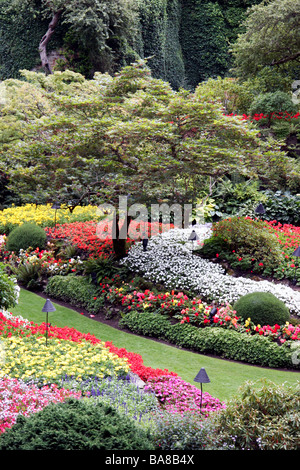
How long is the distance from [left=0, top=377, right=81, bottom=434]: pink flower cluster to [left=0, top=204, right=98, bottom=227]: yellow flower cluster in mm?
8435

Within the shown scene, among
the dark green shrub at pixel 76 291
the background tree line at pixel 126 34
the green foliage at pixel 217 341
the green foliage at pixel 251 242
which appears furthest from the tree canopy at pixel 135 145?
the background tree line at pixel 126 34

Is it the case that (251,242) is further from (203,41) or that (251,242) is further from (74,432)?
(203,41)

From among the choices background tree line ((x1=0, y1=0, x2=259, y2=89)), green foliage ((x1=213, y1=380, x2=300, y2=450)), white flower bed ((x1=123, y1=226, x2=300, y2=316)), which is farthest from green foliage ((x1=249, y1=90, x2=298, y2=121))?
green foliage ((x1=213, y1=380, x2=300, y2=450))

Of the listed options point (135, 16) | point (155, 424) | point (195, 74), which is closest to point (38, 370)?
point (155, 424)

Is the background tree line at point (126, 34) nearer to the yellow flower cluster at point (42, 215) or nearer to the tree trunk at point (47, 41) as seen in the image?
the tree trunk at point (47, 41)

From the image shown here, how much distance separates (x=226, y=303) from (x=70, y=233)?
18.3 feet

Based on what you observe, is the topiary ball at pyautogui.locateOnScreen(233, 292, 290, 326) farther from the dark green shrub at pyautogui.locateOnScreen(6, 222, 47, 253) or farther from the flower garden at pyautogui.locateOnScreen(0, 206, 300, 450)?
the dark green shrub at pyautogui.locateOnScreen(6, 222, 47, 253)

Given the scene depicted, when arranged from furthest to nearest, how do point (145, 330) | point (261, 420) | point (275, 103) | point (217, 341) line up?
point (275, 103)
point (145, 330)
point (217, 341)
point (261, 420)

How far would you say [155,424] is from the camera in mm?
4445

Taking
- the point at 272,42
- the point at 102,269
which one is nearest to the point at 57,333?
the point at 102,269

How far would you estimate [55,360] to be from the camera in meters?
6.11

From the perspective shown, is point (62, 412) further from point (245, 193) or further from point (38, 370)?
point (245, 193)

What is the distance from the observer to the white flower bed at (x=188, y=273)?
347 inches

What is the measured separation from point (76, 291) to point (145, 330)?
2.35 m
